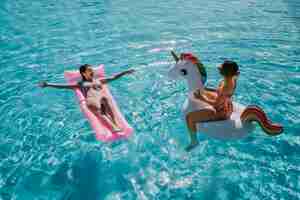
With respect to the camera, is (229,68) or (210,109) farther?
(210,109)

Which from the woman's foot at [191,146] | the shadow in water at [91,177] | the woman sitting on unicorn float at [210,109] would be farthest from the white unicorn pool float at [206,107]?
the shadow in water at [91,177]

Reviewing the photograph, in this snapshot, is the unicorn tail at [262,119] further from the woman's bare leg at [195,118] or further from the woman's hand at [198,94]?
the woman's hand at [198,94]

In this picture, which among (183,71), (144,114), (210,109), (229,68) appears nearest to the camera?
(229,68)

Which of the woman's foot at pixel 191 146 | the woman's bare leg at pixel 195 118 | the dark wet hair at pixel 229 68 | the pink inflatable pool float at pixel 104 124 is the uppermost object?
the dark wet hair at pixel 229 68

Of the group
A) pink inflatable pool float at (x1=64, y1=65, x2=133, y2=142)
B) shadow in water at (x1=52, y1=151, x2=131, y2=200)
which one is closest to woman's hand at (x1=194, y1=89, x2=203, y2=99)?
pink inflatable pool float at (x1=64, y1=65, x2=133, y2=142)

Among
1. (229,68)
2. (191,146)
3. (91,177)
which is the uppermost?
(229,68)

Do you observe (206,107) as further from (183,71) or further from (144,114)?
(144,114)

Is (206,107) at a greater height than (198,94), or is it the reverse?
(198,94)

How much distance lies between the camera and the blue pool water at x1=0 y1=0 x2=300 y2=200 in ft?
14.5

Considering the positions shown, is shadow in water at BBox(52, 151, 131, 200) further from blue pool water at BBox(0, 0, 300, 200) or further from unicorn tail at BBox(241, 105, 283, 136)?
unicorn tail at BBox(241, 105, 283, 136)

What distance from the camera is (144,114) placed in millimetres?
6027

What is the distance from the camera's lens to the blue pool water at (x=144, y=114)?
14.5 feet

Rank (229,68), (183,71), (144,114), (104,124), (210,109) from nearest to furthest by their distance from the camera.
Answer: (229,68)
(210,109)
(183,71)
(104,124)
(144,114)

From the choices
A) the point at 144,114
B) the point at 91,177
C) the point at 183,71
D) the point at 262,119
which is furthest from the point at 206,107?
the point at 91,177
